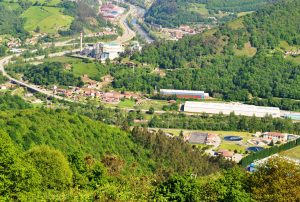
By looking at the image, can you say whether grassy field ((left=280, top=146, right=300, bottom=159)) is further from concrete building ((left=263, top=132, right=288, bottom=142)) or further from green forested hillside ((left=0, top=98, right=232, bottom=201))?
green forested hillside ((left=0, top=98, right=232, bottom=201))

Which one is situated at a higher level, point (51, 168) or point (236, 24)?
point (51, 168)

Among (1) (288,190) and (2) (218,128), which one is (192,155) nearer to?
(2) (218,128)

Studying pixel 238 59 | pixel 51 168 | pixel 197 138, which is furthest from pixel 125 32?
pixel 51 168

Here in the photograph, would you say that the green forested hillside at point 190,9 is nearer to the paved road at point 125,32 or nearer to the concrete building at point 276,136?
the paved road at point 125,32

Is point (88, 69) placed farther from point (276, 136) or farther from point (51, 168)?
point (51, 168)

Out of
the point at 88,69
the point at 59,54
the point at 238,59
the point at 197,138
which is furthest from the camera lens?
the point at 59,54
